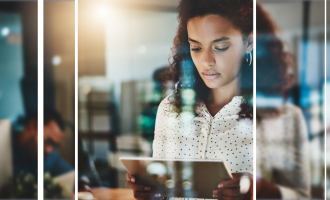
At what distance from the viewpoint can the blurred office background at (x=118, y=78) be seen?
8.68 feet

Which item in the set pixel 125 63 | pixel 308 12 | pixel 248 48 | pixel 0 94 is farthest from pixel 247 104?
pixel 0 94

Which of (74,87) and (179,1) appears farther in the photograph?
(74,87)

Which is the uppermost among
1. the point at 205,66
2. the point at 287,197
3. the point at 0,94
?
the point at 205,66

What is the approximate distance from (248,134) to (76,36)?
205 cm

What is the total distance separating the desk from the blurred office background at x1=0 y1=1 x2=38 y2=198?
76cm

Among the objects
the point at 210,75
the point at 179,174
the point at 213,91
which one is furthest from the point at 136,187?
the point at 210,75

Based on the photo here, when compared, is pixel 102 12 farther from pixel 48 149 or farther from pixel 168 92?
pixel 48 149

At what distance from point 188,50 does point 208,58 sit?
0.21 meters

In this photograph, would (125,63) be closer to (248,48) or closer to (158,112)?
(158,112)

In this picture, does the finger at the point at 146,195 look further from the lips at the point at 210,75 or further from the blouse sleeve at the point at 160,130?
the lips at the point at 210,75

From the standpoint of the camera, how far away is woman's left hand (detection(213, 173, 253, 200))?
8.55 feet

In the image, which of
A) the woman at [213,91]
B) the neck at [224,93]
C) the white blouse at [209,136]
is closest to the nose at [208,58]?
the woman at [213,91]

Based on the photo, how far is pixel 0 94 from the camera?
2.91 m

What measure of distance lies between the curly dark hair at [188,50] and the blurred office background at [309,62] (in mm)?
188
